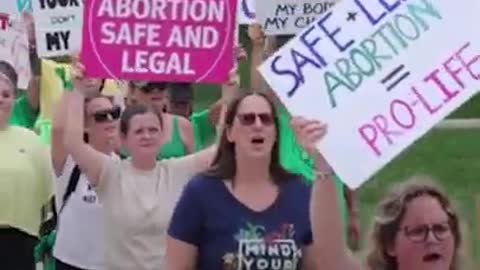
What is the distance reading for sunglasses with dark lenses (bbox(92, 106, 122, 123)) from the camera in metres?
8.65

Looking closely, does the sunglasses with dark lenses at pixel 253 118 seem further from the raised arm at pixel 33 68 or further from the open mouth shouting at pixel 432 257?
the raised arm at pixel 33 68

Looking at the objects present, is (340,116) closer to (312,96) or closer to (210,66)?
(312,96)

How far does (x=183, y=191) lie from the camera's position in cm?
689

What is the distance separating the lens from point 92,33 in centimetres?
817

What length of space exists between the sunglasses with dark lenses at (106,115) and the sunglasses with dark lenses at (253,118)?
5.86ft

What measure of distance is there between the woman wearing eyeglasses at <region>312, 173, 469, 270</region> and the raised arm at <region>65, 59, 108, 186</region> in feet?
8.67

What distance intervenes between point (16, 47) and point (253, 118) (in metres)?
3.33

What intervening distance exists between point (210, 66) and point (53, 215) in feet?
6.48

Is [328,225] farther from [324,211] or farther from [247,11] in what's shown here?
[247,11]

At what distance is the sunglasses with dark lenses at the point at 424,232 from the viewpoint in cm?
559

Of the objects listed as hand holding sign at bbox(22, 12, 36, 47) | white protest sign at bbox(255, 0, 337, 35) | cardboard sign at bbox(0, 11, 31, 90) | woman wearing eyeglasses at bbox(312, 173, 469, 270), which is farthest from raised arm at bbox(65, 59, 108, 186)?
hand holding sign at bbox(22, 12, 36, 47)

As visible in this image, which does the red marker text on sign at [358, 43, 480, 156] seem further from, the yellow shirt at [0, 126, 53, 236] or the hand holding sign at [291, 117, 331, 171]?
the yellow shirt at [0, 126, 53, 236]

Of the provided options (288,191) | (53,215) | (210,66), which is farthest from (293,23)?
(288,191)

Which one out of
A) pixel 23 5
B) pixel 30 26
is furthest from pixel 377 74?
pixel 23 5
